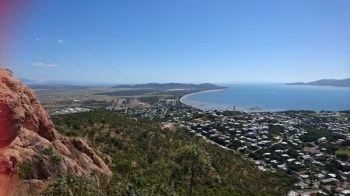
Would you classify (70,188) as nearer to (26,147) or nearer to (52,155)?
(52,155)

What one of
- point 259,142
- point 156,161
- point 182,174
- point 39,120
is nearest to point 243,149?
point 259,142

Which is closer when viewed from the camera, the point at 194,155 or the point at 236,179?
the point at 194,155

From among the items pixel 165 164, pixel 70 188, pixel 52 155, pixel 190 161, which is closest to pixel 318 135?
pixel 165 164

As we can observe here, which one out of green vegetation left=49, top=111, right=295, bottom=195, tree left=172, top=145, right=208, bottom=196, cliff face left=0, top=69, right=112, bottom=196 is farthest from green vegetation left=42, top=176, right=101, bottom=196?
tree left=172, top=145, right=208, bottom=196

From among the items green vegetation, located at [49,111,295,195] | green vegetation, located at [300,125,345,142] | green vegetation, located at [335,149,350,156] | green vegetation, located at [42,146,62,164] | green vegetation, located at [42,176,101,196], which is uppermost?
green vegetation, located at [42,146,62,164]

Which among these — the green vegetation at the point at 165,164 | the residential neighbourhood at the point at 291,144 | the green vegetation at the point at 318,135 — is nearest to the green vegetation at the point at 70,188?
the green vegetation at the point at 165,164

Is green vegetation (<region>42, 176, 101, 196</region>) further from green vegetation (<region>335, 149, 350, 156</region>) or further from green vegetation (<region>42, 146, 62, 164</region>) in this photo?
green vegetation (<region>335, 149, 350, 156</region>)

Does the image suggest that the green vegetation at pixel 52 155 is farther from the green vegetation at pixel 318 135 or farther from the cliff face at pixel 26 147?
the green vegetation at pixel 318 135

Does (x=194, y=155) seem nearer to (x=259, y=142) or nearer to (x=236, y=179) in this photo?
(x=236, y=179)
